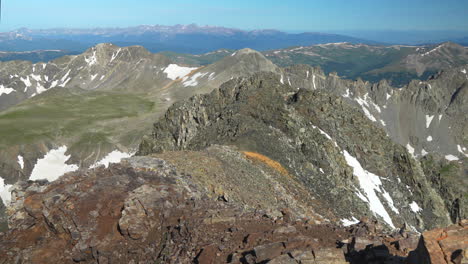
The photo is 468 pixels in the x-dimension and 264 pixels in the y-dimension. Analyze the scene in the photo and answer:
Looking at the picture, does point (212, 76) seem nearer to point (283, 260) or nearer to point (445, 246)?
point (283, 260)

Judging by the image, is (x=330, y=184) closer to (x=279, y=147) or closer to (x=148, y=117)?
(x=279, y=147)

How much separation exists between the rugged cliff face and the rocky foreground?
1408cm

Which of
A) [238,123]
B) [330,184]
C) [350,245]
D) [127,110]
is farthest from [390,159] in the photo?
[127,110]

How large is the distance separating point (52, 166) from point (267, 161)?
6597cm

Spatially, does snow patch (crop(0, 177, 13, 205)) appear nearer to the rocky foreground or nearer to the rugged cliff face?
the rugged cliff face

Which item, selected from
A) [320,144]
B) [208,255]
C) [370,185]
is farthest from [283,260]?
[370,185]

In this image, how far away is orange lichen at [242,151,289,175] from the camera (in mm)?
32912

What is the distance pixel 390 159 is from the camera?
48531 mm

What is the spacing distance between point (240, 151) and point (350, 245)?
73.0ft

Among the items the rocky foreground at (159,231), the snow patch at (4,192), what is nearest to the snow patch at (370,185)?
the rocky foreground at (159,231)

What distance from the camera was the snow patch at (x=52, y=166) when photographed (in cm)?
7738

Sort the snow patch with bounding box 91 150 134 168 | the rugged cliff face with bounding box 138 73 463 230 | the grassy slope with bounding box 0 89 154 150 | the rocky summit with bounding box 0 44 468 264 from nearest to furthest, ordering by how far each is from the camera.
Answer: the rocky summit with bounding box 0 44 468 264 < the rugged cliff face with bounding box 138 73 463 230 < the snow patch with bounding box 91 150 134 168 < the grassy slope with bounding box 0 89 154 150

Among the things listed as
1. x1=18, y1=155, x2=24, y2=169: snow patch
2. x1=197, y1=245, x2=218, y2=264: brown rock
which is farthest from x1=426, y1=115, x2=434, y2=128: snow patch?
Result: x1=197, y1=245, x2=218, y2=264: brown rock

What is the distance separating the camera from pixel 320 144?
4141 cm
